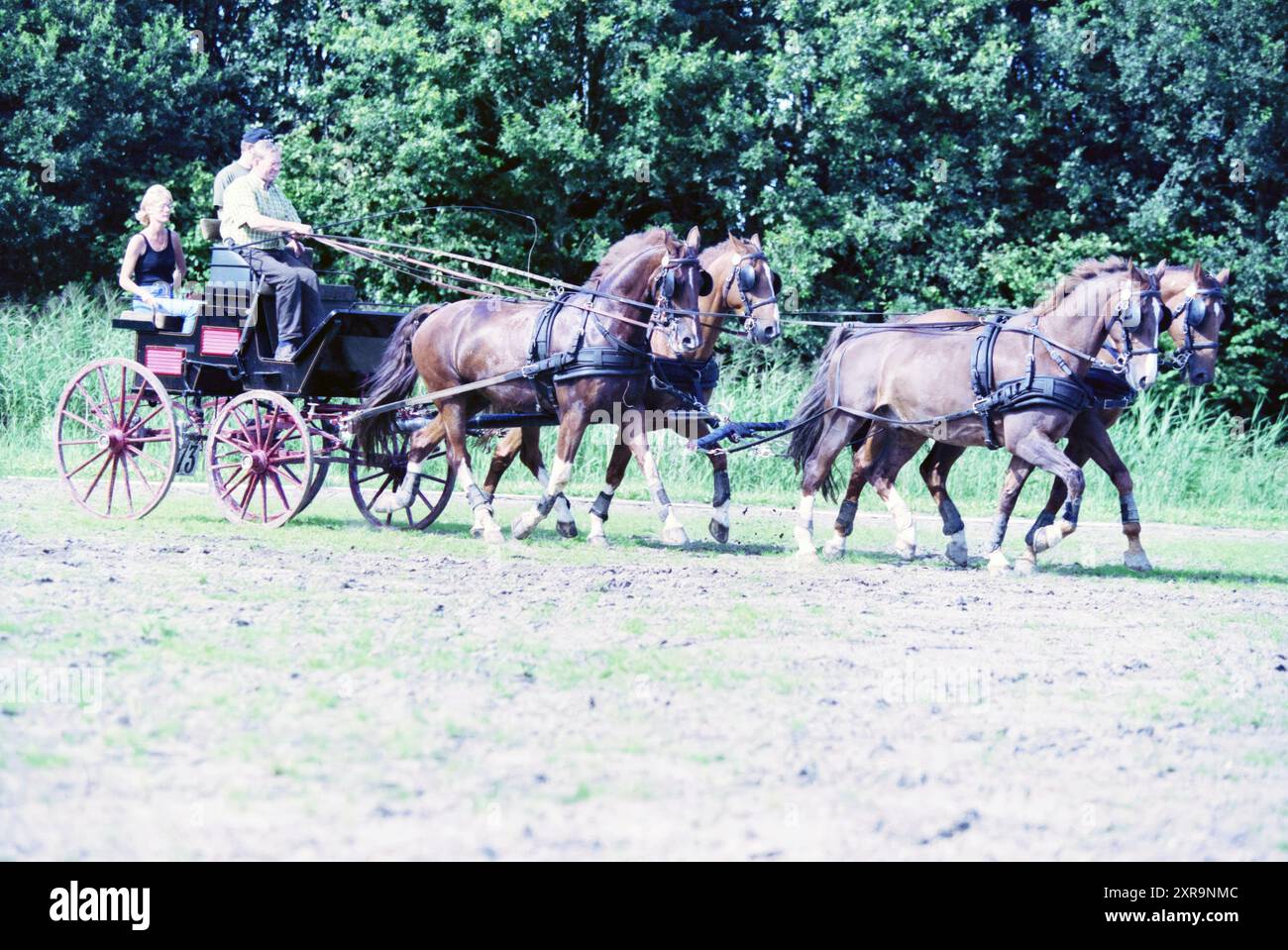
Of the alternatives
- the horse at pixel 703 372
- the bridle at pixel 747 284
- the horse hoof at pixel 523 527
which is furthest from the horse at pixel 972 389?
the horse hoof at pixel 523 527

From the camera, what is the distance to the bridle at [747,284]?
11.4m

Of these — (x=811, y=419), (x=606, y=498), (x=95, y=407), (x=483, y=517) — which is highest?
(x=811, y=419)

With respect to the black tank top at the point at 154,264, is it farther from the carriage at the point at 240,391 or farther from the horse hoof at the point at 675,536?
the horse hoof at the point at 675,536

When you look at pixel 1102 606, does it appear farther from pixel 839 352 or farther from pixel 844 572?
pixel 839 352

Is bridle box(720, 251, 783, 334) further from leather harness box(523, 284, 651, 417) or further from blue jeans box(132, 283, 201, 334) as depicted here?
blue jeans box(132, 283, 201, 334)

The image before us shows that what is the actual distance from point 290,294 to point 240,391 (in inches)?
50.4

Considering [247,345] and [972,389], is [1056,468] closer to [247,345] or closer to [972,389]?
[972,389]

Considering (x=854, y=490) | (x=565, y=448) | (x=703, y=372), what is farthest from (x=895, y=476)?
(x=565, y=448)

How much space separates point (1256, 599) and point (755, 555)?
350cm

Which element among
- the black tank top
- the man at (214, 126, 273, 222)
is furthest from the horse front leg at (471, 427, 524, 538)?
the black tank top

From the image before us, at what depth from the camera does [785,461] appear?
1822cm

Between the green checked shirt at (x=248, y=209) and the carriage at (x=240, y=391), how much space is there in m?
0.20

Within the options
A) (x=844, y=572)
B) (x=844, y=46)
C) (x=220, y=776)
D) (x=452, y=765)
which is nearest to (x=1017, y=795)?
(x=452, y=765)
